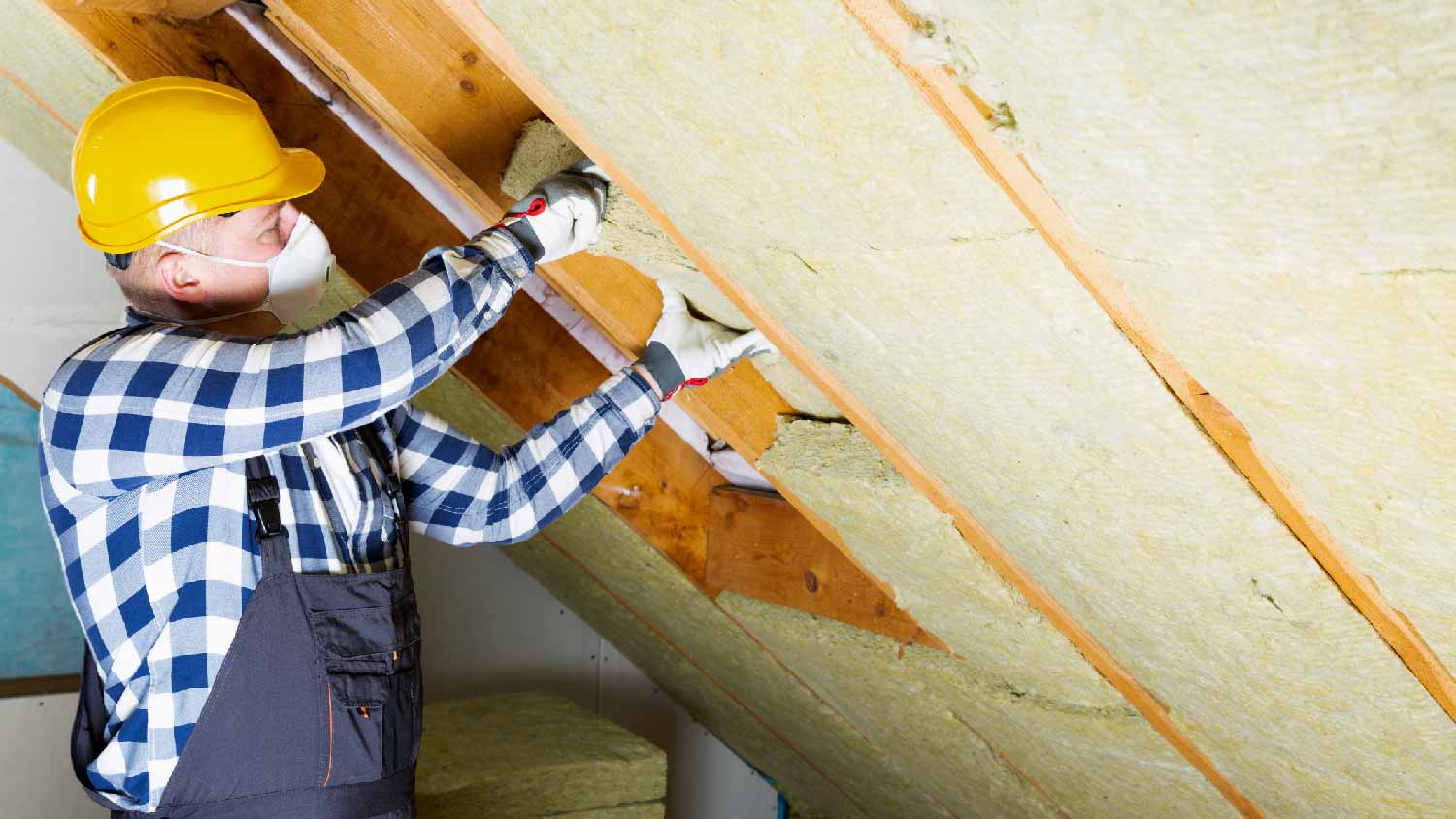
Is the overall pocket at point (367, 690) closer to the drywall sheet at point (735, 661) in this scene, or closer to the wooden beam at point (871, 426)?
the wooden beam at point (871, 426)

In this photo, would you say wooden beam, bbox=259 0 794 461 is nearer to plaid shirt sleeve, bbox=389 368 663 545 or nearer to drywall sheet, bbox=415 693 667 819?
plaid shirt sleeve, bbox=389 368 663 545

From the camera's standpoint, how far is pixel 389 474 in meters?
1.74

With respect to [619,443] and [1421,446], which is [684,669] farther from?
[1421,446]

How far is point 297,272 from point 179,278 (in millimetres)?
150

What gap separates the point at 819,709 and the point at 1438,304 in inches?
90.1

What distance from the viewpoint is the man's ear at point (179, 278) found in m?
1.54

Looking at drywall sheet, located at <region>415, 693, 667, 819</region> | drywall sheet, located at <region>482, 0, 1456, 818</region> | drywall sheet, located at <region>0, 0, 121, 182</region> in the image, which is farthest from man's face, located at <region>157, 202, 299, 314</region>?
drywall sheet, located at <region>415, 693, 667, 819</region>

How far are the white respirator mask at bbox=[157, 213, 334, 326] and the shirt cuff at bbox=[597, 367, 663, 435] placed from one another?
1.47 feet

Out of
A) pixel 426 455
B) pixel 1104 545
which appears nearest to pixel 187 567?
pixel 426 455

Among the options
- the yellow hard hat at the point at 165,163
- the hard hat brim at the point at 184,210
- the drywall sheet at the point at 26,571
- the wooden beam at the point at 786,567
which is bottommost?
the wooden beam at the point at 786,567

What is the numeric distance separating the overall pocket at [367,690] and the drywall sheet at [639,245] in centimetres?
60

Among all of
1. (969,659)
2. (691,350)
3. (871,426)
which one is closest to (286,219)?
(691,350)

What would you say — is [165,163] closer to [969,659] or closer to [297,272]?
[297,272]

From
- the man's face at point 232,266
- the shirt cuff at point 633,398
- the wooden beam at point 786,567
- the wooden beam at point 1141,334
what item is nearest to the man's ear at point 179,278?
the man's face at point 232,266
